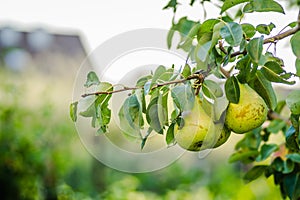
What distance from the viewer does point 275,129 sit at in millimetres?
1041

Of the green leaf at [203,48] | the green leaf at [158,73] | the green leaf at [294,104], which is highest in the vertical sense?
the green leaf at [203,48]

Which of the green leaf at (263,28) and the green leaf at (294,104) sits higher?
the green leaf at (263,28)

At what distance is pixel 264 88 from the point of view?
1.97 ft

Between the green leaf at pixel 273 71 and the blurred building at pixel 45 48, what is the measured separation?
3.42m

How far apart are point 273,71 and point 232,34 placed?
0.09 meters

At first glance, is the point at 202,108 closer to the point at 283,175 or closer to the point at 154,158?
the point at 154,158

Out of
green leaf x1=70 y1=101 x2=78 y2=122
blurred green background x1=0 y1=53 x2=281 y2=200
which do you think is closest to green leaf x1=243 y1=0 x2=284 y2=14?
green leaf x1=70 y1=101 x2=78 y2=122

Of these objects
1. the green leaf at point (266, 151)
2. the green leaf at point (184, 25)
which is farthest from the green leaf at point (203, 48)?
the green leaf at point (266, 151)

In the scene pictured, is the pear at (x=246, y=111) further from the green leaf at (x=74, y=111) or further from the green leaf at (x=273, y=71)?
the green leaf at (x=74, y=111)

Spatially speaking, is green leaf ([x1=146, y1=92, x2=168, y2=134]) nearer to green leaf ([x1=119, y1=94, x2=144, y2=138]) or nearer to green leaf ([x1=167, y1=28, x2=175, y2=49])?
green leaf ([x1=119, y1=94, x2=144, y2=138])

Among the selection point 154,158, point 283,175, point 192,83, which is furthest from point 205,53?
point 283,175

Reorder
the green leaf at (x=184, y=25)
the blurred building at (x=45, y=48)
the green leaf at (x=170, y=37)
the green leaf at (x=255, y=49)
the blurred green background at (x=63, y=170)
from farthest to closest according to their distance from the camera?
1. the blurred building at (x=45, y=48)
2. the blurred green background at (x=63, y=170)
3. the green leaf at (x=184, y=25)
4. the green leaf at (x=170, y=37)
5. the green leaf at (x=255, y=49)

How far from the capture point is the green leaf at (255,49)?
0.52 m

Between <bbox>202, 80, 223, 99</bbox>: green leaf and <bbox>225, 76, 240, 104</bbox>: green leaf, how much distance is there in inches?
0.4
